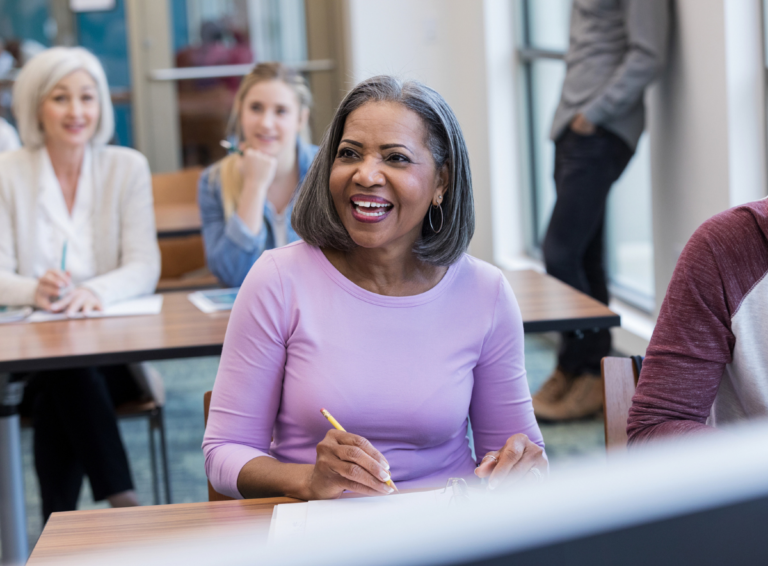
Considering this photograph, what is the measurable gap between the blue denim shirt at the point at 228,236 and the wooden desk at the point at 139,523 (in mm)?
1372

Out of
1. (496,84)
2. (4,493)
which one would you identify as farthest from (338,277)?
(496,84)

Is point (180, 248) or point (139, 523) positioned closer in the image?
point (139, 523)

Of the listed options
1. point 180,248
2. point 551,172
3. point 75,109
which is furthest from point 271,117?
point 551,172

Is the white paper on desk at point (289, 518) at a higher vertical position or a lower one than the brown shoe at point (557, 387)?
higher

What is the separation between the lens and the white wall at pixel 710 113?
8.87 feet

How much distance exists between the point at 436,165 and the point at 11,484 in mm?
1261

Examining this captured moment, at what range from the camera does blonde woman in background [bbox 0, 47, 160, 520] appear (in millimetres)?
2277

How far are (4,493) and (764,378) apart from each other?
162cm

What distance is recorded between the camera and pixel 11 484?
197 centimetres

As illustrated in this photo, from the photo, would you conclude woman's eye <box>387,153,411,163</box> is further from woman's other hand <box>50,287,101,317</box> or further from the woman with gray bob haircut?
woman's other hand <box>50,287,101,317</box>

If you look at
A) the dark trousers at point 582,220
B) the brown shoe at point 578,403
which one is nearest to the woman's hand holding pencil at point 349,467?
the dark trousers at point 582,220

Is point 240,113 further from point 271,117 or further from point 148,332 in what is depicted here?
point 148,332

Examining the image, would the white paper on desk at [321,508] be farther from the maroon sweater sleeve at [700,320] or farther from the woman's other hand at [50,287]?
the woman's other hand at [50,287]

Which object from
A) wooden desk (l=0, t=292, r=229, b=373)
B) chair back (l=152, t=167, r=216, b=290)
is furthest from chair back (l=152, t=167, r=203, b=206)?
wooden desk (l=0, t=292, r=229, b=373)
